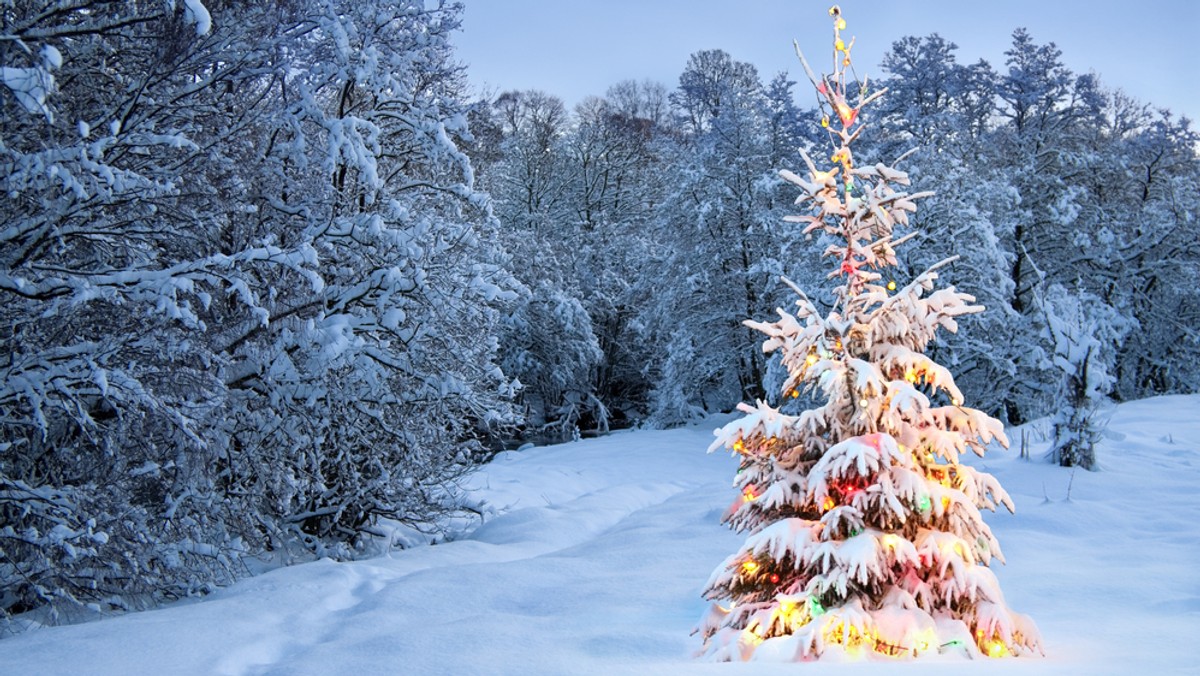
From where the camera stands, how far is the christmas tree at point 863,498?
405cm

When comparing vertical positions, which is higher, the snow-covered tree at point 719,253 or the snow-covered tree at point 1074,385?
the snow-covered tree at point 719,253

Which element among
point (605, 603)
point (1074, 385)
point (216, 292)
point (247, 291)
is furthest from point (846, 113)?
point (1074, 385)

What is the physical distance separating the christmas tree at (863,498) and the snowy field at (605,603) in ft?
0.83

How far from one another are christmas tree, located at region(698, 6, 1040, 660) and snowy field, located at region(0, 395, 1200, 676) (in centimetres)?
25

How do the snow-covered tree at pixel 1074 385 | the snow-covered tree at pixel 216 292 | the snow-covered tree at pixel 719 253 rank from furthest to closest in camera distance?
the snow-covered tree at pixel 719 253
the snow-covered tree at pixel 1074 385
the snow-covered tree at pixel 216 292


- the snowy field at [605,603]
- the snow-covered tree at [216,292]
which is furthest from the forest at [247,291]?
the snowy field at [605,603]

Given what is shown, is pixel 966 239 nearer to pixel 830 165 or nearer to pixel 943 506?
pixel 830 165

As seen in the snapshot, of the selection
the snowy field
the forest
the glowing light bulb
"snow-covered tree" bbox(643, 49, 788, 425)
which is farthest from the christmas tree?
"snow-covered tree" bbox(643, 49, 788, 425)

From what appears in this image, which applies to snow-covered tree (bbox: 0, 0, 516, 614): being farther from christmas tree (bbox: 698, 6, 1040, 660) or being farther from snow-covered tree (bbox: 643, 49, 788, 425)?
snow-covered tree (bbox: 643, 49, 788, 425)

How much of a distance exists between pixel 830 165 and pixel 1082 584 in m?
17.1

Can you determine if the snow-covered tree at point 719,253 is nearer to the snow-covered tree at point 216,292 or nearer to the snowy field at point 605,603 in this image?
the snowy field at point 605,603

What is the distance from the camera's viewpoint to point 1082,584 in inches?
223

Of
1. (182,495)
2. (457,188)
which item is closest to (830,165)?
(457,188)

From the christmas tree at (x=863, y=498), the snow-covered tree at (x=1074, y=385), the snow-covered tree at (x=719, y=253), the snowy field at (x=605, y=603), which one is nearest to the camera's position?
the christmas tree at (x=863, y=498)
